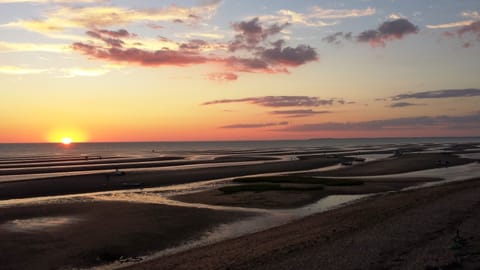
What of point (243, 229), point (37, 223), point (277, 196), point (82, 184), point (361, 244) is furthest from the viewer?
point (82, 184)

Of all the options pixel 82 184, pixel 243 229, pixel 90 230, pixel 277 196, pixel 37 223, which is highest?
pixel 82 184

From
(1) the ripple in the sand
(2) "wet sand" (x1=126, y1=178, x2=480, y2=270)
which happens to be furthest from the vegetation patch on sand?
(1) the ripple in the sand

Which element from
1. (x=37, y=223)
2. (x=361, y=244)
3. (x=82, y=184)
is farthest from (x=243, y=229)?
(x=82, y=184)

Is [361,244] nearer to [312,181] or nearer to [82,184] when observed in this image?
[312,181]

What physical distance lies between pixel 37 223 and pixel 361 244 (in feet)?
68.4

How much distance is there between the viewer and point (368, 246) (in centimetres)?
1872

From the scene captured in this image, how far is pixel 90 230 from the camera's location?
26.2 m

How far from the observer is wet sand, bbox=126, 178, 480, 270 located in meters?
16.5

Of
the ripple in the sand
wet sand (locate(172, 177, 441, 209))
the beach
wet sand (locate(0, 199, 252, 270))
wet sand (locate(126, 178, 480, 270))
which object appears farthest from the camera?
wet sand (locate(172, 177, 441, 209))

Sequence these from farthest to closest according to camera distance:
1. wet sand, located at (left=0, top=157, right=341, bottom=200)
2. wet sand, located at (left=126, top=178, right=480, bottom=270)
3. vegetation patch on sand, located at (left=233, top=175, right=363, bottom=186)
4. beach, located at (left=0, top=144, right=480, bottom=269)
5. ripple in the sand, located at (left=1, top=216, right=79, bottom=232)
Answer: vegetation patch on sand, located at (left=233, top=175, right=363, bottom=186), wet sand, located at (left=0, top=157, right=341, bottom=200), ripple in the sand, located at (left=1, top=216, right=79, bottom=232), beach, located at (left=0, top=144, right=480, bottom=269), wet sand, located at (left=126, top=178, right=480, bottom=270)

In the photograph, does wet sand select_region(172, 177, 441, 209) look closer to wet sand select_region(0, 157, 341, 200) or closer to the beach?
the beach

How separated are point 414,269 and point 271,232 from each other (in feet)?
33.5

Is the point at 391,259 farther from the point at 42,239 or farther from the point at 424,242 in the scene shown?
the point at 42,239

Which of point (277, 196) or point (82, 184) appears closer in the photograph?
point (277, 196)
